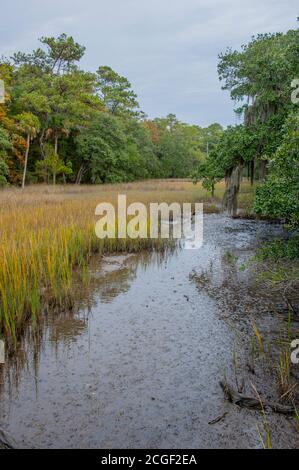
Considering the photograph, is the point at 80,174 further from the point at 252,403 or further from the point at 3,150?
the point at 252,403

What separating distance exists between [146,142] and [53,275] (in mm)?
32669

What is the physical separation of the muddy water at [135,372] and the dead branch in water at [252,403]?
6 centimetres

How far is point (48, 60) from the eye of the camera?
25.0 m

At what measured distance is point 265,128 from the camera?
9195 millimetres

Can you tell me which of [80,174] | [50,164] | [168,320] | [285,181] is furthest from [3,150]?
[285,181]

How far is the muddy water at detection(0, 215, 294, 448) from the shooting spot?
107 inches

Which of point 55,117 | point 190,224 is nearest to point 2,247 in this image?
point 190,224

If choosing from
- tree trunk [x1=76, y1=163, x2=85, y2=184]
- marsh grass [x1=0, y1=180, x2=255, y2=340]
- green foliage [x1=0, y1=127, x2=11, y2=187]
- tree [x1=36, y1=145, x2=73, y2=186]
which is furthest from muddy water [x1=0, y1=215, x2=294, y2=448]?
tree trunk [x1=76, y1=163, x2=85, y2=184]

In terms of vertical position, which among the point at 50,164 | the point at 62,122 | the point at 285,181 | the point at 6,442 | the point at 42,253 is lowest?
the point at 6,442

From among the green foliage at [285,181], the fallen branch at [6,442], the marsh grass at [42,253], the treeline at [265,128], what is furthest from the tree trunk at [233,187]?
the fallen branch at [6,442]

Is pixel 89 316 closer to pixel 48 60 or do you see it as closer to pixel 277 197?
pixel 277 197

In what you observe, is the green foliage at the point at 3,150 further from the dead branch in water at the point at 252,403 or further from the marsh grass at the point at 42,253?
the dead branch in water at the point at 252,403

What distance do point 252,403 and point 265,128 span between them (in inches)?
297

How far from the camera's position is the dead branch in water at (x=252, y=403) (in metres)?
2.91
